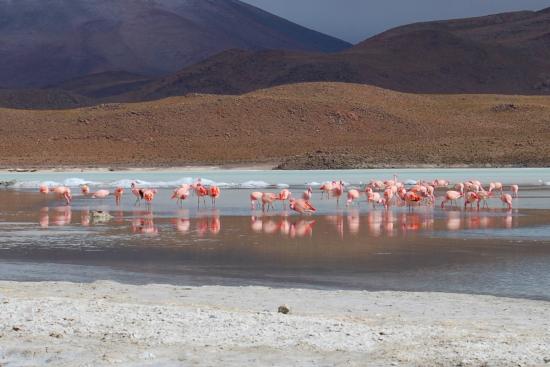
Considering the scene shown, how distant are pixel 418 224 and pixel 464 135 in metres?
45.6

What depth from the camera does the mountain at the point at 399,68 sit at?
111188mm

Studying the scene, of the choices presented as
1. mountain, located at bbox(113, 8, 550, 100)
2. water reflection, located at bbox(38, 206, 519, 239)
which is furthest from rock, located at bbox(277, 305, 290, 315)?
mountain, located at bbox(113, 8, 550, 100)

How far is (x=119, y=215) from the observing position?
923 inches

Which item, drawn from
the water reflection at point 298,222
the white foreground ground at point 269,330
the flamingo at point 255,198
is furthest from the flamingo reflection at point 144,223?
the white foreground ground at point 269,330

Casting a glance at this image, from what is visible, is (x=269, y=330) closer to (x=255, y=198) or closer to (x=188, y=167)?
(x=255, y=198)

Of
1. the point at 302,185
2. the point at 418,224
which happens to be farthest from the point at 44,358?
the point at 302,185

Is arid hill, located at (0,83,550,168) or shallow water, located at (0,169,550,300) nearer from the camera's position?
shallow water, located at (0,169,550,300)

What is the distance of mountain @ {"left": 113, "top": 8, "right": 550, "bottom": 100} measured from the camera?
111188 mm

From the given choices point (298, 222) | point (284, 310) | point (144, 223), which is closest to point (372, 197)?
point (298, 222)

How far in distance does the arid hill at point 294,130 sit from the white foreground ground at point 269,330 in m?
43.3

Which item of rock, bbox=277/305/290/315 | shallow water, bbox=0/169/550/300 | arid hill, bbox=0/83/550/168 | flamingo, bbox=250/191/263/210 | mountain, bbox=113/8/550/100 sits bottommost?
rock, bbox=277/305/290/315

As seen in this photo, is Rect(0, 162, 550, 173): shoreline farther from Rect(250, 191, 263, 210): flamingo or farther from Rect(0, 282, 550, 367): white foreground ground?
Rect(0, 282, 550, 367): white foreground ground

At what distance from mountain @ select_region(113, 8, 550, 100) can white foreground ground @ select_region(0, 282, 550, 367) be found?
9624 centimetres

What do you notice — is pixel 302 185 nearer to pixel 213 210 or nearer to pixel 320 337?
pixel 213 210
